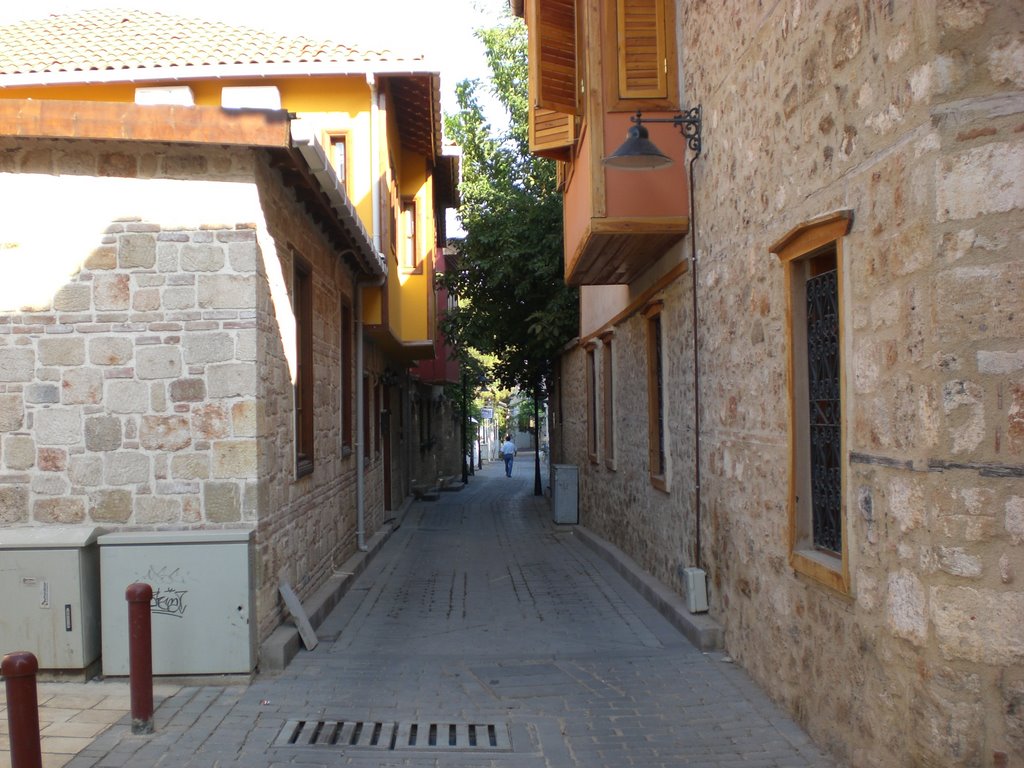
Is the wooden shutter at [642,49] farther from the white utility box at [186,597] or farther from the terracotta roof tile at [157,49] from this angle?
the white utility box at [186,597]

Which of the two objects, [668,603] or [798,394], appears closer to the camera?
[798,394]

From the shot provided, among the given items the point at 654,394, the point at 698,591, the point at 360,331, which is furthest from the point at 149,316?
the point at 360,331

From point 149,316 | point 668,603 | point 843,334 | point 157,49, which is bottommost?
point 668,603

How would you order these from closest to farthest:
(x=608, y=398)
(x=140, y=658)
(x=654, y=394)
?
1. (x=140, y=658)
2. (x=654, y=394)
3. (x=608, y=398)

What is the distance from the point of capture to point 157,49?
12.5 metres

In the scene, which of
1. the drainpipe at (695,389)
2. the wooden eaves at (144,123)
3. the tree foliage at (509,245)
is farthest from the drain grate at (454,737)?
the tree foliage at (509,245)

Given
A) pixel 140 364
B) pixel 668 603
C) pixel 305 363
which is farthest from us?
pixel 305 363

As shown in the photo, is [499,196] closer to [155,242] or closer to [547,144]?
[547,144]

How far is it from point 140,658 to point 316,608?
278 cm

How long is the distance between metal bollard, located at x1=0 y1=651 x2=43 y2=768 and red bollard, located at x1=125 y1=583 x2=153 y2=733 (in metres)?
1.25

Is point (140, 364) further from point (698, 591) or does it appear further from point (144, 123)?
point (698, 591)

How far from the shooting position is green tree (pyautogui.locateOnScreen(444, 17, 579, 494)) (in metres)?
17.9

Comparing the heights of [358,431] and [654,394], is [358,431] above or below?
below

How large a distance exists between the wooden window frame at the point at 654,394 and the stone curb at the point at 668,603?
1.04 metres
